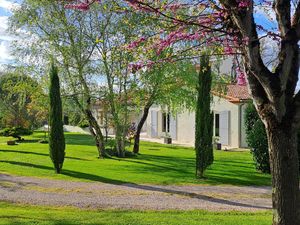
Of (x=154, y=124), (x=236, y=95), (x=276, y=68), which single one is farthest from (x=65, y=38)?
(x=154, y=124)

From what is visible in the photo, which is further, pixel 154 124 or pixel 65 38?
pixel 154 124

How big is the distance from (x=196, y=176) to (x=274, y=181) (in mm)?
10362

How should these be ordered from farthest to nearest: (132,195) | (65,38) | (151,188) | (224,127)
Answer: (224,127) → (65,38) → (151,188) → (132,195)

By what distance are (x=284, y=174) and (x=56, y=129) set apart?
12.2 metres

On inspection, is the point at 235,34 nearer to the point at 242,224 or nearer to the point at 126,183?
the point at 242,224

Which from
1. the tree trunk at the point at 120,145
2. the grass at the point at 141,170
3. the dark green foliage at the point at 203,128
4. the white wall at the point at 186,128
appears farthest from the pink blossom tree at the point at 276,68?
the white wall at the point at 186,128

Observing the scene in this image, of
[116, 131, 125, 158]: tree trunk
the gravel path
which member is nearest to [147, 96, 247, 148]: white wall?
[116, 131, 125, 158]: tree trunk

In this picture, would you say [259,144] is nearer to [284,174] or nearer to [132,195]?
[132,195]

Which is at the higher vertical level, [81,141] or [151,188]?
[81,141]

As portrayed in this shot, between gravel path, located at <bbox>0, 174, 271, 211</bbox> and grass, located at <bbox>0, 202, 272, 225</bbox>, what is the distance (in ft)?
2.21

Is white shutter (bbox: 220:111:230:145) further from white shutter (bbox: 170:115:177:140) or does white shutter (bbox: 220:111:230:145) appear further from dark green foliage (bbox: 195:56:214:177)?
dark green foliage (bbox: 195:56:214:177)

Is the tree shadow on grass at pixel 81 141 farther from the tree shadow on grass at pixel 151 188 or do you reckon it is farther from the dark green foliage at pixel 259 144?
the dark green foliage at pixel 259 144

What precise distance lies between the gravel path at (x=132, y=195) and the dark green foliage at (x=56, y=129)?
1725mm

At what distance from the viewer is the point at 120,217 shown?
8.37 m
